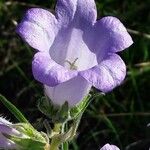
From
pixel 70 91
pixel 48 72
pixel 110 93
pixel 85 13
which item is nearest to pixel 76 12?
pixel 85 13

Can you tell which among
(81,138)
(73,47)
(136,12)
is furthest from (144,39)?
(73,47)

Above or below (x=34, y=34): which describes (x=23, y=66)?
below

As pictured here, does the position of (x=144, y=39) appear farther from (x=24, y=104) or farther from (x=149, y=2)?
(x=24, y=104)

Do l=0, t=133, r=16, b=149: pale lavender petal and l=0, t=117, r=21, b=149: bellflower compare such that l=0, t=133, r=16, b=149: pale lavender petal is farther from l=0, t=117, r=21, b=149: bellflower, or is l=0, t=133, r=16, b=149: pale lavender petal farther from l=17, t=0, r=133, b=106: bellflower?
l=17, t=0, r=133, b=106: bellflower

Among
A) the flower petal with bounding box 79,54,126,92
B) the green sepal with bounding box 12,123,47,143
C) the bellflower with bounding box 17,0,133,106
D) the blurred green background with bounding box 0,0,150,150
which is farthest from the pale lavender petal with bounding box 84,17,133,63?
the blurred green background with bounding box 0,0,150,150

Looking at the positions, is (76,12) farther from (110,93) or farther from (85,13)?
(110,93)
